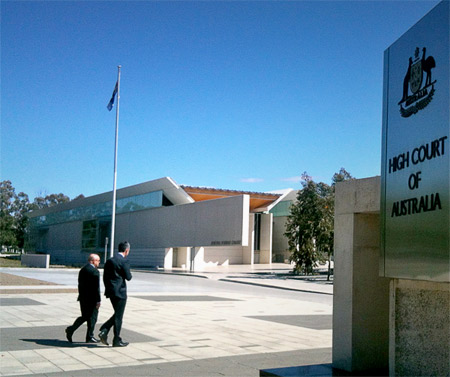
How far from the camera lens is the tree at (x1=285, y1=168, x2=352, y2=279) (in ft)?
127

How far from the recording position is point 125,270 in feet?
30.5

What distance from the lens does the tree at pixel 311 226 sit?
38625 mm

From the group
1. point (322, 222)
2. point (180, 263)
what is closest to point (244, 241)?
point (322, 222)

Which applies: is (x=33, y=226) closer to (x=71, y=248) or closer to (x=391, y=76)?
(x=71, y=248)

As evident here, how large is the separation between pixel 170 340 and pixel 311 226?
29840 millimetres

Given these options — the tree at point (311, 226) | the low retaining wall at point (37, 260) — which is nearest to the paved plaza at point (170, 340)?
the tree at point (311, 226)

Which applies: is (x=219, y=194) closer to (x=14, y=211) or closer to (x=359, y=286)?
(x=359, y=286)

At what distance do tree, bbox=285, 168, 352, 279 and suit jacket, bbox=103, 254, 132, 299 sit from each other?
30.0m

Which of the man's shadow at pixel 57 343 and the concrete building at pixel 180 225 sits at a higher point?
the concrete building at pixel 180 225

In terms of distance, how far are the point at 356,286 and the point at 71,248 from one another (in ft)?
243

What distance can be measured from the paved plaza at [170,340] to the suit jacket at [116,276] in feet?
3.14

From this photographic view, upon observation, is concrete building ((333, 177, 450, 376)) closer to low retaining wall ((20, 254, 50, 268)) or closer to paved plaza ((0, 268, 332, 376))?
paved plaza ((0, 268, 332, 376))

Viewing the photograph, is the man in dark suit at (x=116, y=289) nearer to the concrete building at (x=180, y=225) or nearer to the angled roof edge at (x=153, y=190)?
the concrete building at (x=180, y=225)

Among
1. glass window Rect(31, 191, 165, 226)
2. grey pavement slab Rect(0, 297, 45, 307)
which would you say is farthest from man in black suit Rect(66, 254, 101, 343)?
glass window Rect(31, 191, 165, 226)
